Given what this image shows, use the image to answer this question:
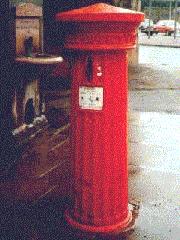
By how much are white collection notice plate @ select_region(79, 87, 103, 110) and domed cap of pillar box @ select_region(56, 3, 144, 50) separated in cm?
29

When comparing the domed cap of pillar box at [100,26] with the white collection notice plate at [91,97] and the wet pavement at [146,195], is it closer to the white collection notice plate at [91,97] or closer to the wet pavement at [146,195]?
the white collection notice plate at [91,97]

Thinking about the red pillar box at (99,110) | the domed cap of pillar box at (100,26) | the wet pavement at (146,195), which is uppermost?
the domed cap of pillar box at (100,26)

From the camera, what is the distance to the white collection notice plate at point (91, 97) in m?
3.31

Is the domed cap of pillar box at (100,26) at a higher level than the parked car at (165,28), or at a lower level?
lower

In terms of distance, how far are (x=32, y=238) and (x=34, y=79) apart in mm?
2876

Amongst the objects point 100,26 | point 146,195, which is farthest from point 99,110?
point 146,195

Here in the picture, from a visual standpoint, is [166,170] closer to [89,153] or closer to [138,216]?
[138,216]

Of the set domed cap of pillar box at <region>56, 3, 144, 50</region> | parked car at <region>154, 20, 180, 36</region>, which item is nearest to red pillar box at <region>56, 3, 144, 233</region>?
domed cap of pillar box at <region>56, 3, 144, 50</region>

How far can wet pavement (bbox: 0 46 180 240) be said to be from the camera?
3588 mm

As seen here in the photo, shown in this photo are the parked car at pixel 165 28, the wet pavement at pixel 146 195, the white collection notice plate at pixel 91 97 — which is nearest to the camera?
the white collection notice plate at pixel 91 97

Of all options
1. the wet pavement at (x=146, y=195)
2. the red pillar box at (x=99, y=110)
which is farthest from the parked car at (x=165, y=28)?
the red pillar box at (x=99, y=110)

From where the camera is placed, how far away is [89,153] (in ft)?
11.2

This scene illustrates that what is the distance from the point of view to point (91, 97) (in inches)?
130

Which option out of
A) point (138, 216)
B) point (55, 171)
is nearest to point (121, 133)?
point (138, 216)
